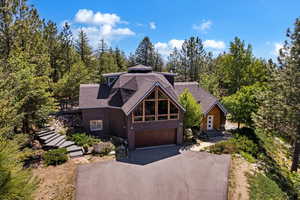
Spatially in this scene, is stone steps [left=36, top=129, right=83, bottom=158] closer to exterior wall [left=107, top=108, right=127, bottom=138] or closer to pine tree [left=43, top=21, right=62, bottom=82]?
exterior wall [left=107, top=108, right=127, bottom=138]

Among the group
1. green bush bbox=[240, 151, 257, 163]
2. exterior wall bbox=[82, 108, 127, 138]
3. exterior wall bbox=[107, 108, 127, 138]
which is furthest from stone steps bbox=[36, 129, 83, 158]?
green bush bbox=[240, 151, 257, 163]

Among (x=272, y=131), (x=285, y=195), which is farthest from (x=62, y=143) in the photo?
(x=272, y=131)

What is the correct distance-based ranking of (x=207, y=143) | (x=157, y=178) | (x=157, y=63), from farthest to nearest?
(x=157, y=63)
(x=207, y=143)
(x=157, y=178)

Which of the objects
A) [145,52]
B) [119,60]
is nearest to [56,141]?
[119,60]

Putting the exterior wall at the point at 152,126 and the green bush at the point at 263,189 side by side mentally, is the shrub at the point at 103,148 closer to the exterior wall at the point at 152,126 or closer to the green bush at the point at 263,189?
the exterior wall at the point at 152,126

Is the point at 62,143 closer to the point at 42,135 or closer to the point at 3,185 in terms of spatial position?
the point at 42,135

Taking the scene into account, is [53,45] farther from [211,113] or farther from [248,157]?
[248,157]
